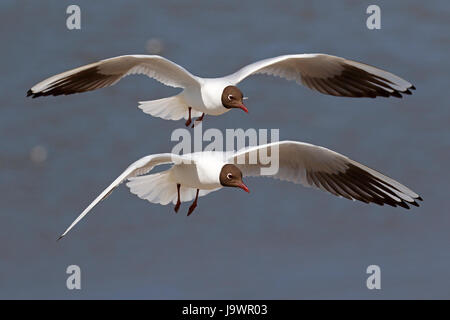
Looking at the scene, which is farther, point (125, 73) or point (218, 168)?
point (125, 73)

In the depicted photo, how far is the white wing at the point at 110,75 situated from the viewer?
279 inches

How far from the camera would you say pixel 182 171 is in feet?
22.9

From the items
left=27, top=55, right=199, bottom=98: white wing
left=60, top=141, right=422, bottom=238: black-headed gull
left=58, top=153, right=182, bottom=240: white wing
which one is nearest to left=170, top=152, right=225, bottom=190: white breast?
left=60, top=141, right=422, bottom=238: black-headed gull

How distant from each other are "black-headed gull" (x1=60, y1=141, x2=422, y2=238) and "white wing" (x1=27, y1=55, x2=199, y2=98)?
0.62 meters

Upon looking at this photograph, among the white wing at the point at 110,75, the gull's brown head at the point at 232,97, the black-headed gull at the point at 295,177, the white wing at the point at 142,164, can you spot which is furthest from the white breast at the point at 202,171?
the white wing at the point at 110,75

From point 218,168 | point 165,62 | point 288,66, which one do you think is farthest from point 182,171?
point 288,66

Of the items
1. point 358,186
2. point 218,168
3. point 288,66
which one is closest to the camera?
point 218,168

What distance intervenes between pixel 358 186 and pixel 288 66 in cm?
110

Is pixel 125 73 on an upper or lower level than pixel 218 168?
upper

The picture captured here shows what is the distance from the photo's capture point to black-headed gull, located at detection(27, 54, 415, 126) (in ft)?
23.5

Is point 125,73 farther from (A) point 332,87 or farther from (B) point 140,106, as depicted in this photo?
(A) point 332,87

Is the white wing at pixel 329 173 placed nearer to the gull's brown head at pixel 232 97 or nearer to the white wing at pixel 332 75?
the gull's brown head at pixel 232 97

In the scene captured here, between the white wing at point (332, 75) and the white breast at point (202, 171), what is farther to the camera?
the white wing at point (332, 75)

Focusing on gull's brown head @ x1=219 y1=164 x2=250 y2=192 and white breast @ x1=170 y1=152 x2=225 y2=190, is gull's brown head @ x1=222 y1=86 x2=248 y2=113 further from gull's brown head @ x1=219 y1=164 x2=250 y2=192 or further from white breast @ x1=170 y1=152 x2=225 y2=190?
gull's brown head @ x1=219 y1=164 x2=250 y2=192
